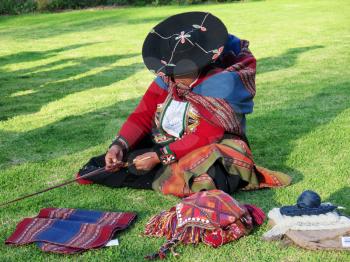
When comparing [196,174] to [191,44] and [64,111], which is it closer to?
[191,44]

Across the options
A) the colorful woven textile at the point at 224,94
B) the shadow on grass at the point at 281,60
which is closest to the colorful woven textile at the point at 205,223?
the colorful woven textile at the point at 224,94

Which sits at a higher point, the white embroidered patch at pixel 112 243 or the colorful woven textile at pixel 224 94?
the colorful woven textile at pixel 224 94

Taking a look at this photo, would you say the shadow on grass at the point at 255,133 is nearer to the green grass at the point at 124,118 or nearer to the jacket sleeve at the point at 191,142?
the green grass at the point at 124,118

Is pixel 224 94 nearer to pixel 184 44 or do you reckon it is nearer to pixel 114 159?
pixel 184 44

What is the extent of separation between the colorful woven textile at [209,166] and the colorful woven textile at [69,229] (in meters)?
0.52

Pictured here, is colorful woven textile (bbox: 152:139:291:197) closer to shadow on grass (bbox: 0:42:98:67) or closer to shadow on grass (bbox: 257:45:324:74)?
shadow on grass (bbox: 257:45:324:74)

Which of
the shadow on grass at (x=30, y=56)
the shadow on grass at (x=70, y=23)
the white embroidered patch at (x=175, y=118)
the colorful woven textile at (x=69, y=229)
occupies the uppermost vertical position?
the white embroidered patch at (x=175, y=118)

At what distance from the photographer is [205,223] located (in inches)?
137

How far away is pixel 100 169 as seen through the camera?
4434mm

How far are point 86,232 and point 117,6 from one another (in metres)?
28.1

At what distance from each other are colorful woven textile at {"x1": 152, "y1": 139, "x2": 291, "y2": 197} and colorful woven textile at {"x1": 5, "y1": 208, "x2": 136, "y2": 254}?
52 centimetres

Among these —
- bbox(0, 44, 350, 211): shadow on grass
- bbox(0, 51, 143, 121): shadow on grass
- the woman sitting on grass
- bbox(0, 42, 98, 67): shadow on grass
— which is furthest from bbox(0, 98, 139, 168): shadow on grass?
bbox(0, 42, 98, 67): shadow on grass

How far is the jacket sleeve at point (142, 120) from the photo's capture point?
475 cm

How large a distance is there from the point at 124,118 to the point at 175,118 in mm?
2798
